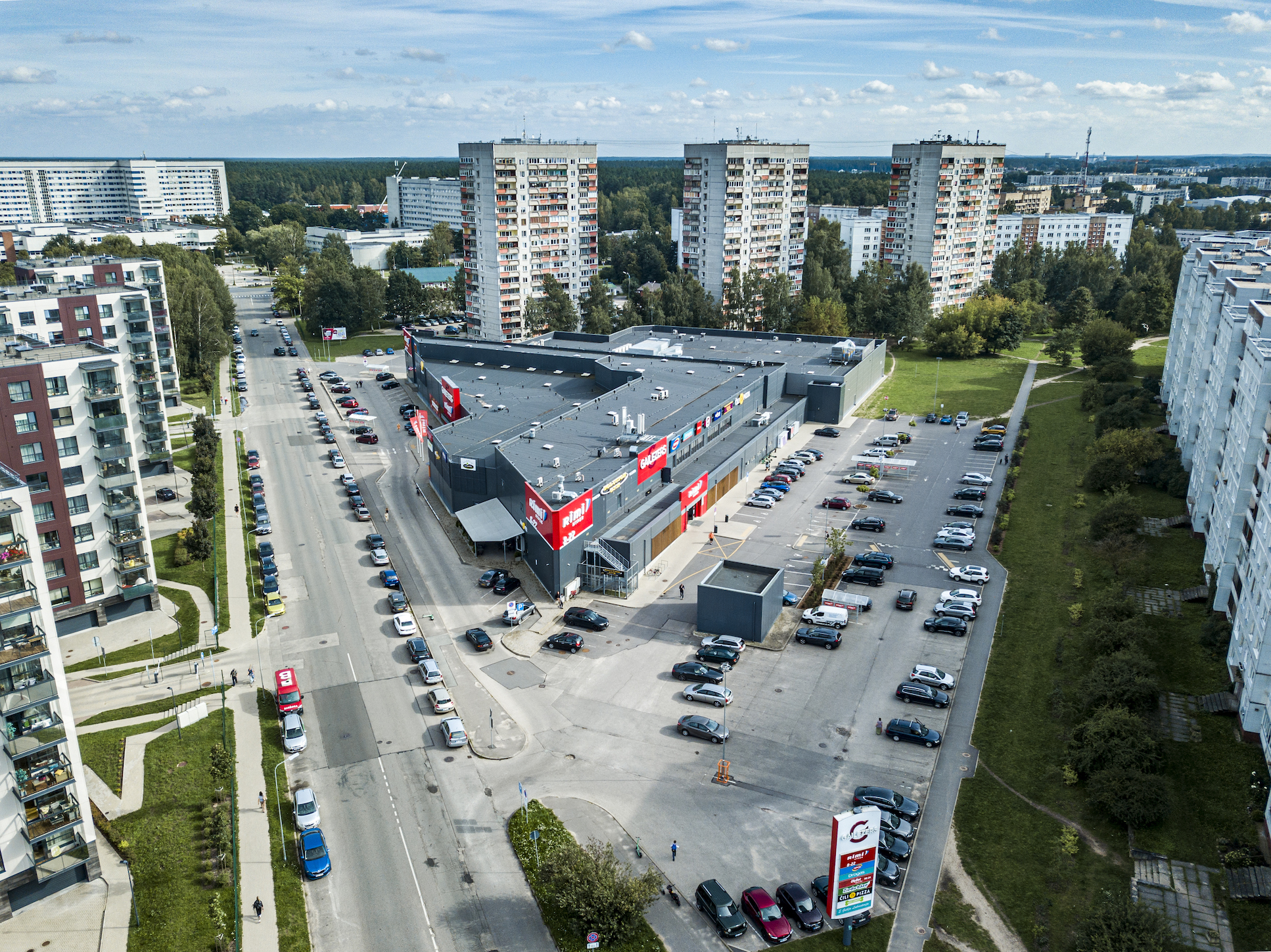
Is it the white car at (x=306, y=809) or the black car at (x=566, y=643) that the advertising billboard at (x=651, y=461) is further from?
the white car at (x=306, y=809)

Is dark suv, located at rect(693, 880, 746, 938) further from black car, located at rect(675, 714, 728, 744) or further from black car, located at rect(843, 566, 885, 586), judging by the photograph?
black car, located at rect(843, 566, 885, 586)

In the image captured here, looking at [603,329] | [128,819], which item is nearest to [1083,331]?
[603,329]

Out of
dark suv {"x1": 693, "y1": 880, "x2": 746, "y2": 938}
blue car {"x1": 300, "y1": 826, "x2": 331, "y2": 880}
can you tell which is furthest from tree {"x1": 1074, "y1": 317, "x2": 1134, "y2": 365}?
blue car {"x1": 300, "y1": 826, "x2": 331, "y2": 880}

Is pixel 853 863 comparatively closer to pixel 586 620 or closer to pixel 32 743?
pixel 586 620

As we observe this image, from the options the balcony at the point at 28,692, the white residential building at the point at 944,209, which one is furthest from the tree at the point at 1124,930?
the white residential building at the point at 944,209

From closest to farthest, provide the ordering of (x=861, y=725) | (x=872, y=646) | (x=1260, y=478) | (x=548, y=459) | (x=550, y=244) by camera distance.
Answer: (x=861, y=725)
(x=1260, y=478)
(x=872, y=646)
(x=548, y=459)
(x=550, y=244)

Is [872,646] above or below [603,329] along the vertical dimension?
below

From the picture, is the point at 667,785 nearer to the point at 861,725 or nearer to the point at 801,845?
the point at 801,845

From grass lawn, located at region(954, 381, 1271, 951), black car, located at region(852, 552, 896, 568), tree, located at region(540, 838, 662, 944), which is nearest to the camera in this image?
tree, located at region(540, 838, 662, 944)
